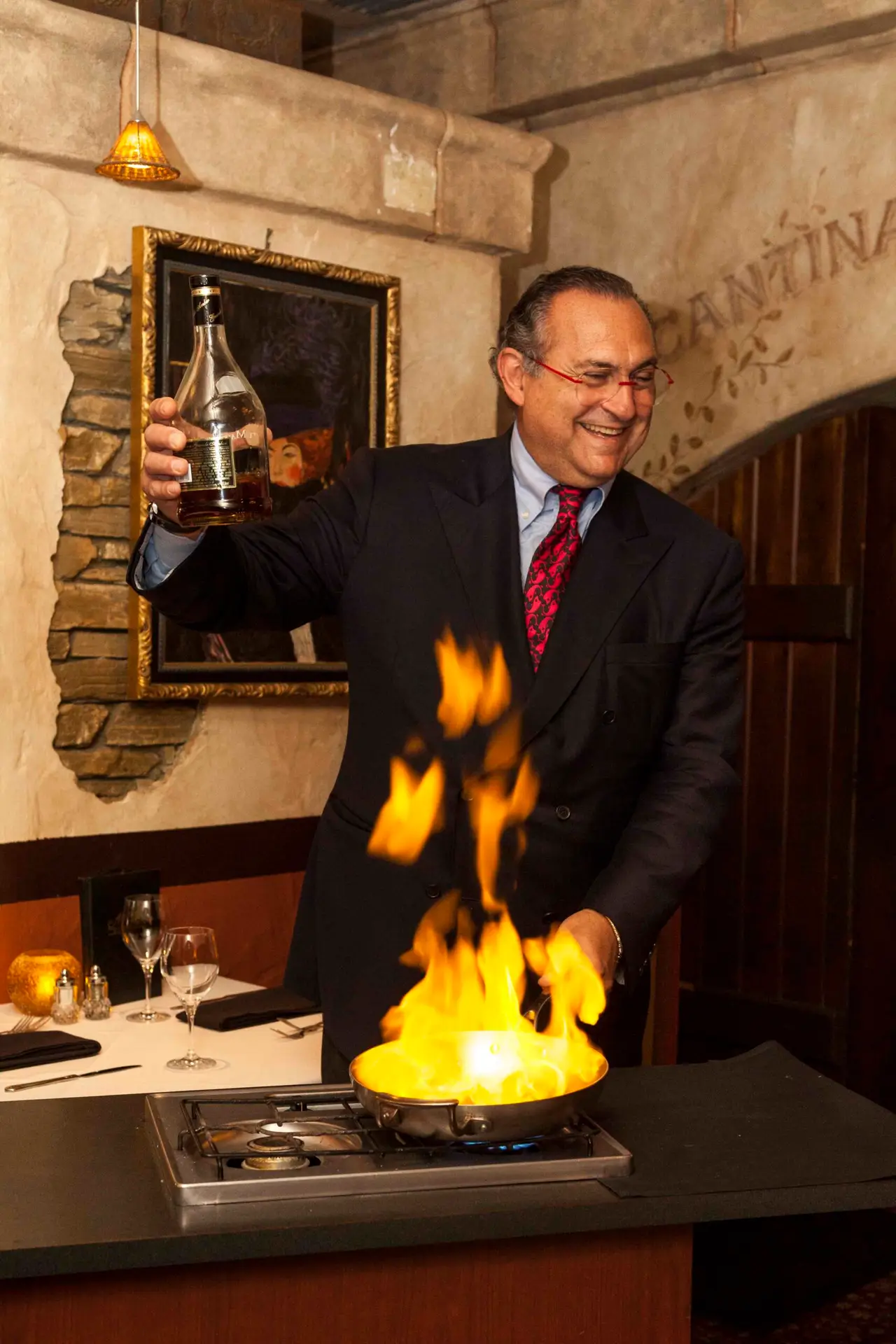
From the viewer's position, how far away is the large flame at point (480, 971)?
1.73 meters

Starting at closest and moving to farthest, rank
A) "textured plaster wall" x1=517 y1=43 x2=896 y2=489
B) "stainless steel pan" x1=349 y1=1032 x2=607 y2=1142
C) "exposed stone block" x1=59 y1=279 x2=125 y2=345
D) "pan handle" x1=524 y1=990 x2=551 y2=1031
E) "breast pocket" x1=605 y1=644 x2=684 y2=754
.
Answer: "stainless steel pan" x1=349 y1=1032 x2=607 y2=1142, "pan handle" x1=524 y1=990 x2=551 y2=1031, "breast pocket" x1=605 y1=644 x2=684 y2=754, "exposed stone block" x1=59 y1=279 x2=125 y2=345, "textured plaster wall" x1=517 y1=43 x2=896 y2=489

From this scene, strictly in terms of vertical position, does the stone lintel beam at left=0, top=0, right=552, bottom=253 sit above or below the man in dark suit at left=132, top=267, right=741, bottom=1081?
above

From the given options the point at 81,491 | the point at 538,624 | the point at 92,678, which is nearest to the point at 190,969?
the point at 538,624

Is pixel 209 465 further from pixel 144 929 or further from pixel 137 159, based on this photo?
pixel 137 159

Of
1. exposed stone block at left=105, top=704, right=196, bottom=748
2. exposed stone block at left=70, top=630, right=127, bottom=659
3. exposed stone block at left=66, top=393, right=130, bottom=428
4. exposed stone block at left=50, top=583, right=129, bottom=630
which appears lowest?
exposed stone block at left=105, top=704, right=196, bottom=748

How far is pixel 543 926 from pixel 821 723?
2201 millimetres

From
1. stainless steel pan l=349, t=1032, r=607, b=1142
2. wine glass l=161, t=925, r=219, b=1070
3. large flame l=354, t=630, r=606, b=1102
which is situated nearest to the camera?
stainless steel pan l=349, t=1032, r=607, b=1142

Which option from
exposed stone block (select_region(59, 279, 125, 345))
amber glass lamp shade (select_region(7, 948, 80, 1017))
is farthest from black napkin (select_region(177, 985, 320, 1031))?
exposed stone block (select_region(59, 279, 125, 345))

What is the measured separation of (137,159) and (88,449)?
684 mm

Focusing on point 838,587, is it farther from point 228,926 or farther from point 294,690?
point 228,926

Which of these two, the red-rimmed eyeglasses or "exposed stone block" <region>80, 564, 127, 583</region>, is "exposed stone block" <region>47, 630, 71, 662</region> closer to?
"exposed stone block" <region>80, 564, 127, 583</region>

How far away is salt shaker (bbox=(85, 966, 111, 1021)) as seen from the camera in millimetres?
3125

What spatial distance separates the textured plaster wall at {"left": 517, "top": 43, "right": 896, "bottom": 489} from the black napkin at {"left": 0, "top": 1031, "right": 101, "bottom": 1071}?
2.52 m

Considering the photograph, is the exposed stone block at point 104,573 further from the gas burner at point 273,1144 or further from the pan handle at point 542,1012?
the gas burner at point 273,1144
